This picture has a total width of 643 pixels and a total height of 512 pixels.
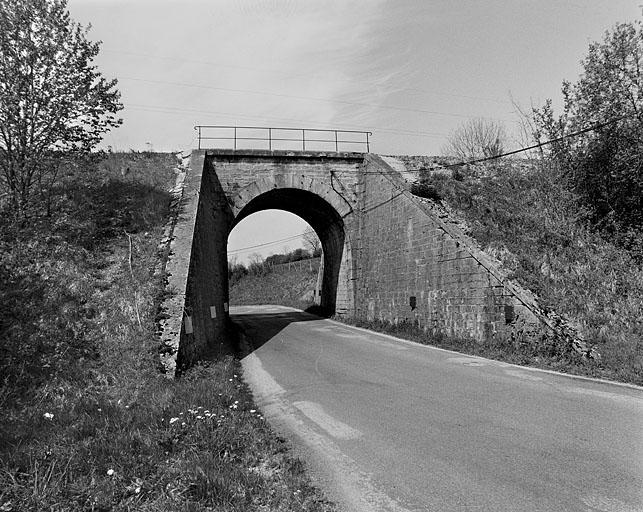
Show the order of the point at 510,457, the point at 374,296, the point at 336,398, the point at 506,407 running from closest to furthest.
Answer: the point at 510,457
the point at 506,407
the point at 336,398
the point at 374,296

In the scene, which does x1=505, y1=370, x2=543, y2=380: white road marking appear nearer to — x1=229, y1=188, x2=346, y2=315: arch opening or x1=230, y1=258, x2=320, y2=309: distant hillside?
x1=229, y1=188, x2=346, y2=315: arch opening

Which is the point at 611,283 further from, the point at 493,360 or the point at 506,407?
the point at 506,407

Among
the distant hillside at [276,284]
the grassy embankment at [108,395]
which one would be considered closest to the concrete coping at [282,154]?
the grassy embankment at [108,395]

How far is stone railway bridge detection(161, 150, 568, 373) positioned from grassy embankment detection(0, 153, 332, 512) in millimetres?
861

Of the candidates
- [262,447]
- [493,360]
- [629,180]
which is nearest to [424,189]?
[629,180]

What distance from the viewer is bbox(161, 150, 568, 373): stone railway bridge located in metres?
10.3

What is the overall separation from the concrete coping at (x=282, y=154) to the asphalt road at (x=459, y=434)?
11.7 meters

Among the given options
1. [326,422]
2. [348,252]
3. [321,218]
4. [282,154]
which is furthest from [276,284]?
[326,422]

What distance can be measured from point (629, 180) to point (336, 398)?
1305cm

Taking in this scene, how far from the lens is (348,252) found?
64.2ft

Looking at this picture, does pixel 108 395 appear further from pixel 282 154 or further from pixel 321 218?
pixel 321 218

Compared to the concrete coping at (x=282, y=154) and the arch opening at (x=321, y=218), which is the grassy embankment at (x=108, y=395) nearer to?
the concrete coping at (x=282, y=154)

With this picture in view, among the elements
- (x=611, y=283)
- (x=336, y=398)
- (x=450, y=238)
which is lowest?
(x=336, y=398)

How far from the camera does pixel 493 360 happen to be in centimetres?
951
